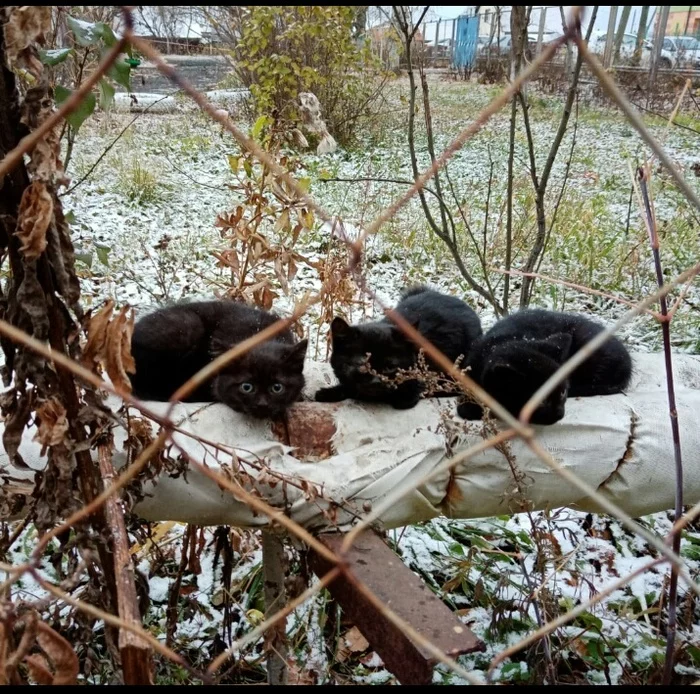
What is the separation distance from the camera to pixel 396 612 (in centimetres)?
139

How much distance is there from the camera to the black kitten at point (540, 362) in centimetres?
222

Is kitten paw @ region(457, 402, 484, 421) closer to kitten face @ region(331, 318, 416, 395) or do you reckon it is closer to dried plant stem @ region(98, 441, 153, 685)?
kitten face @ region(331, 318, 416, 395)

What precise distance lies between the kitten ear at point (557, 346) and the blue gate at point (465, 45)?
12152 mm

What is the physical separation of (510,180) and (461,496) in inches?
79.1

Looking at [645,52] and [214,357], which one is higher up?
[645,52]

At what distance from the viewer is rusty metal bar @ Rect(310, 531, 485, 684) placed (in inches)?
49.8

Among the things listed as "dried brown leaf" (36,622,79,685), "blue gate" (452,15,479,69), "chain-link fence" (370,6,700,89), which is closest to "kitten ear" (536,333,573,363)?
"dried brown leaf" (36,622,79,685)

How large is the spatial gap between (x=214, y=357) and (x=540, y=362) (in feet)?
3.74

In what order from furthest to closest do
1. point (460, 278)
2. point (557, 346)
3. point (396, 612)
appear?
point (460, 278)
point (557, 346)
point (396, 612)

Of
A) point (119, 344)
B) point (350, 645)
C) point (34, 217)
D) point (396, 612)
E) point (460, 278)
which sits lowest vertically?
point (350, 645)

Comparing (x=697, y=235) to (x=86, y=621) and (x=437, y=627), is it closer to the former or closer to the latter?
(x=437, y=627)

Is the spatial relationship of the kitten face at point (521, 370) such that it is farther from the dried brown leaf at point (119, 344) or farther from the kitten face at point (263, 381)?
the dried brown leaf at point (119, 344)

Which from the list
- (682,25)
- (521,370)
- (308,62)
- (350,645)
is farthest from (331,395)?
(682,25)

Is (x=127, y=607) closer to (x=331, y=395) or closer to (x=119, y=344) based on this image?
(x=119, y=344)
